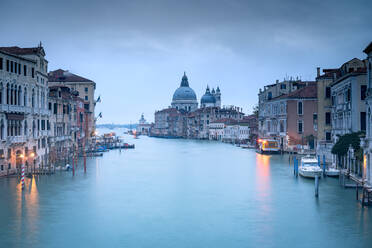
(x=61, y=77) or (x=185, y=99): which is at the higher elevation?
(x=185, y=99)

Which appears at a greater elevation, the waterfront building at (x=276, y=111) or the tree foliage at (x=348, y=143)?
the waterfront building at (x=276, y=111)

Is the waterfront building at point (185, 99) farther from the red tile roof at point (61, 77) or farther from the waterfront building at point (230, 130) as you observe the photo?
the red tile roof at point (61, 77)

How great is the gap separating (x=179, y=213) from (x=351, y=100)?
1508 centimetres

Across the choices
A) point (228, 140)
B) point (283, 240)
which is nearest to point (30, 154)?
point (283, 240)

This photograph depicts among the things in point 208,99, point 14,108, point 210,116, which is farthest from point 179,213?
point 208,99

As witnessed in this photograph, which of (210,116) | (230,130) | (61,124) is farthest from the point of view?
(210,116)

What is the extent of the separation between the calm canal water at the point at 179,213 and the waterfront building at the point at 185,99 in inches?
5426

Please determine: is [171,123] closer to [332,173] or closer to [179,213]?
[332,173]

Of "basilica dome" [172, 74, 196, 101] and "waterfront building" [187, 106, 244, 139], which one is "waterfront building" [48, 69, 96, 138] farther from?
"basilica dome" [172, 74, 196, 101]

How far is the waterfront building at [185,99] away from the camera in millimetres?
166000

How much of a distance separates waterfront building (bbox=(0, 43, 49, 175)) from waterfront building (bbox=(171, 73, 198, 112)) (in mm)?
134581

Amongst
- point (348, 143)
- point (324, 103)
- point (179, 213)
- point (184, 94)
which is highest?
point (184, 94)

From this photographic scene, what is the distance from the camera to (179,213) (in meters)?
18.1

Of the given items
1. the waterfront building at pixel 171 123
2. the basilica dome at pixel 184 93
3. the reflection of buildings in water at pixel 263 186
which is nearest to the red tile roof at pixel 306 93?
the reflection of buildings in water at pixel 263 186
